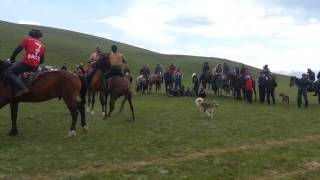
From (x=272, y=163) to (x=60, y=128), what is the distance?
25.0 ft

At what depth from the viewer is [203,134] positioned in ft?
53.0

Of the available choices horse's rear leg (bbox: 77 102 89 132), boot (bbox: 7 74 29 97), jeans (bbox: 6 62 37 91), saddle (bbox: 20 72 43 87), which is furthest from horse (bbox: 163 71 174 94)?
boot (bbox: 7 74 29 97)

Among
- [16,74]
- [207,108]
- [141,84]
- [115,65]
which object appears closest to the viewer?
[16,74]

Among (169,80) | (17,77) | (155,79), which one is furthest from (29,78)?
(155,79)

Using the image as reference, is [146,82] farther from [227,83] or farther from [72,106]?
[72,106]

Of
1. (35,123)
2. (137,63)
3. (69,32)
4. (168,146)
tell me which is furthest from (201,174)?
(69,32)

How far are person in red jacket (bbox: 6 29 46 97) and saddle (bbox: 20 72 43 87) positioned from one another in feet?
0.48

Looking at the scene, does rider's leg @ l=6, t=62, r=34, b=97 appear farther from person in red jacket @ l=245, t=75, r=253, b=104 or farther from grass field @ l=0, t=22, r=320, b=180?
person in red jacket @ l=245, t=75, r=253, b=104

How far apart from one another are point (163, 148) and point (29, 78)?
4.44 meters

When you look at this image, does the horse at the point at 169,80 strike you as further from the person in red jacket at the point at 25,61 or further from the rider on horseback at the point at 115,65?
the person in red jacket at the point at 25,61

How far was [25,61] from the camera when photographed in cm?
1437

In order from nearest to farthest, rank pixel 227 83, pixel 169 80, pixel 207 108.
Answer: pixel 207 108
pixel 227 83
pixel 169 80

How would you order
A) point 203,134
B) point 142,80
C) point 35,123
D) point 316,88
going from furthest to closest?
1. point 142,80
2. point 316,88
3. point 35,123
4. point 203,134

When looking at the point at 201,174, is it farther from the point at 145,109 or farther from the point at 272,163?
the point at 145,109
